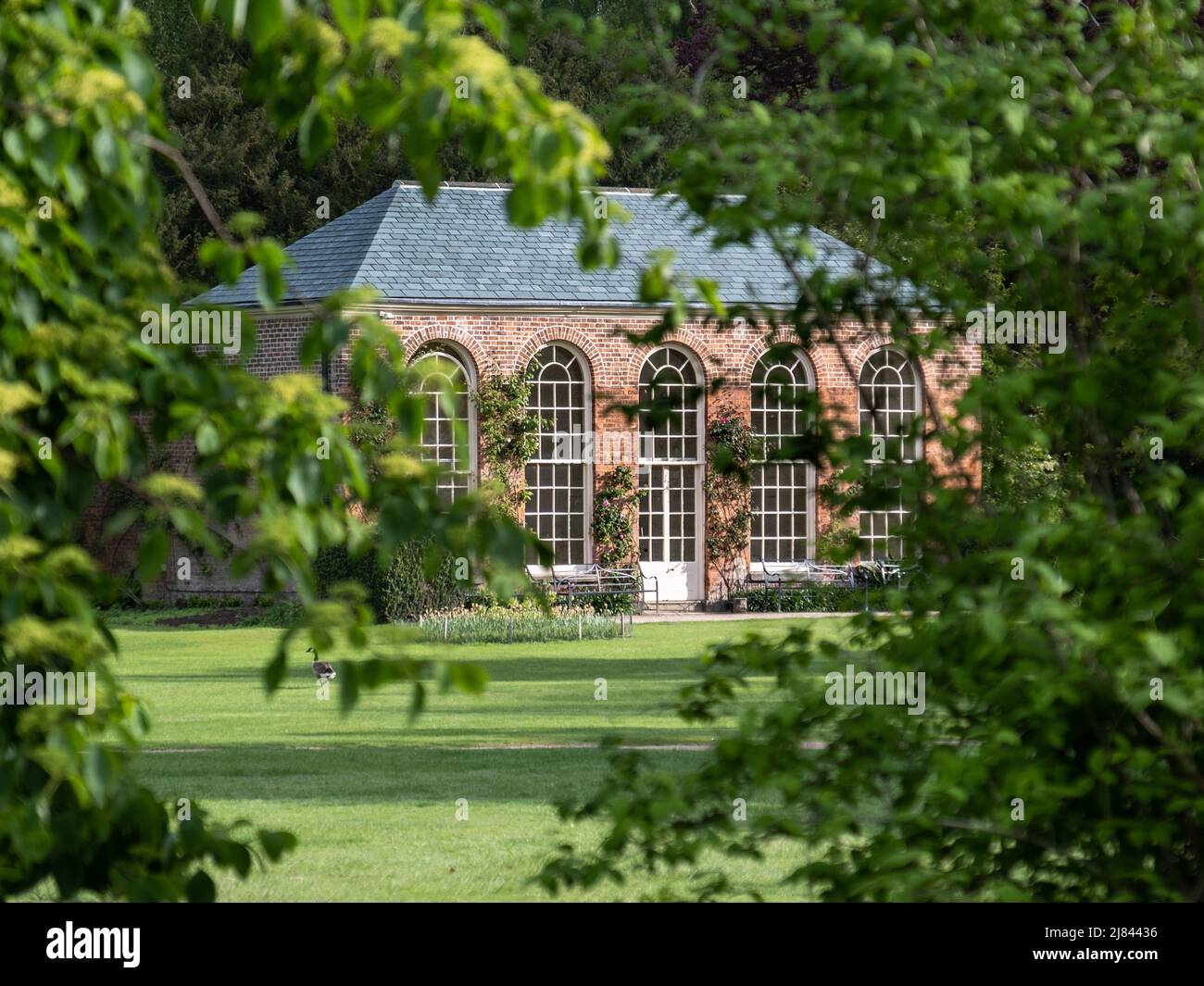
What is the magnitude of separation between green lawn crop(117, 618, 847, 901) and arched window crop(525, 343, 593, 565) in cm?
824

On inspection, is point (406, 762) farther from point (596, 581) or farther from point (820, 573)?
point (820, 573)

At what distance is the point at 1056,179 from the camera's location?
375 centimetres

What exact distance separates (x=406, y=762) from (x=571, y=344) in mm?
17279

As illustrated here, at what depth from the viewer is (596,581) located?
2803cm

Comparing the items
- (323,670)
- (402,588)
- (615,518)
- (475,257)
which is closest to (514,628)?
(402,588)

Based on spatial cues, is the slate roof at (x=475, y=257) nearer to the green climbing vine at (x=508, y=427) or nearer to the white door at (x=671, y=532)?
the green climbing vine at (x=508, y=427)

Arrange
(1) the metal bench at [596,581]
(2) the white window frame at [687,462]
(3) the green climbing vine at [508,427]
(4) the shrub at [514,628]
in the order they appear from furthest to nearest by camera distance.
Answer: (2) the white window frame at [687,462], (3) the green climbing vine at [508,427], (1) the metal bench at [596,581], (4) the shrub at [514,628]

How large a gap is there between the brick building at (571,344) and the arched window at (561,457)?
0.02 meters

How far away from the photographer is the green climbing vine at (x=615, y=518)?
29.0m

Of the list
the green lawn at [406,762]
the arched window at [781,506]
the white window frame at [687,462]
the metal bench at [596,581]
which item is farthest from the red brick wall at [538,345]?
the green lawn at [406,762]

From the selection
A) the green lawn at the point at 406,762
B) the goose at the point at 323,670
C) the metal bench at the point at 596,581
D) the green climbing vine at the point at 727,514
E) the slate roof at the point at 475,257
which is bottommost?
the green lawn at the point at 406,762

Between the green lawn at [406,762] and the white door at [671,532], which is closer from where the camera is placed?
the green lawn at [406,762]

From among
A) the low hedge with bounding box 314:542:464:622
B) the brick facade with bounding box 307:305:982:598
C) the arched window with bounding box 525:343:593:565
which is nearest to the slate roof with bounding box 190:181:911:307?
the brick facade with bounding box 307:305:982:598
